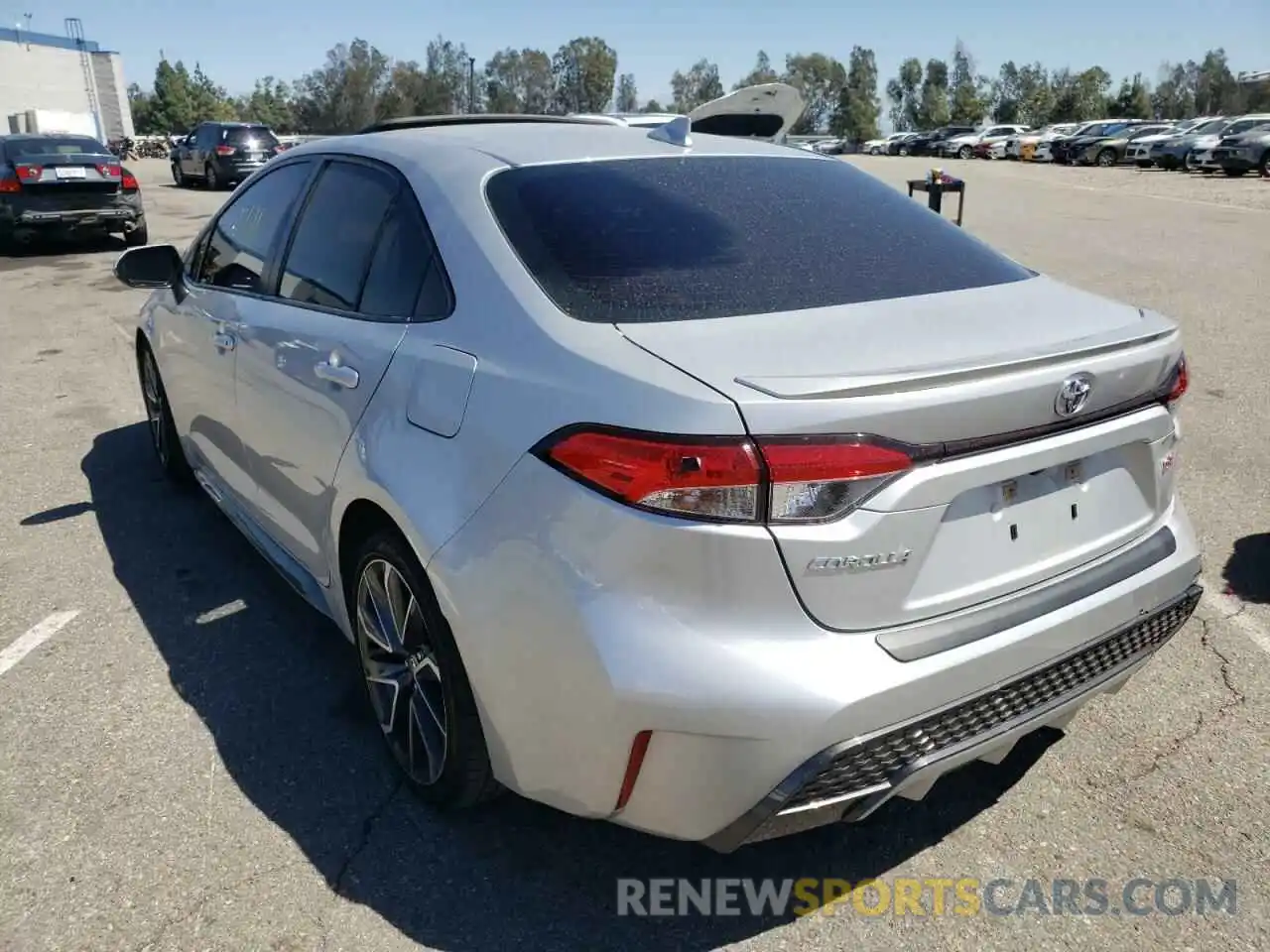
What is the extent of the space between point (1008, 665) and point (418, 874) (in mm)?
1473

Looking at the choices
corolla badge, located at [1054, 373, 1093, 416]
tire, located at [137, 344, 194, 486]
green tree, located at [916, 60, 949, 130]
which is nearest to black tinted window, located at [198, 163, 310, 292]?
tire, located at [137, 344, 194, 486]

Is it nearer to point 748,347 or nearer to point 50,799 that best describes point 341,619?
point 50,799

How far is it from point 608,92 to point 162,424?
13102 centimetres

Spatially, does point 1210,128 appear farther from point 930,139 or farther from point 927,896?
point 927,896

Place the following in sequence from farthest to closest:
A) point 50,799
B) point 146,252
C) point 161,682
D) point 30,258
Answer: point 30,258 < point 146,252 < point 161,682 < point 50,799

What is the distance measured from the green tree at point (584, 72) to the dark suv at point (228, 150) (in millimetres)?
102426

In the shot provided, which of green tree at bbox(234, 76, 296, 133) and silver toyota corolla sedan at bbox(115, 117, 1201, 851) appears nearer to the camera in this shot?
silver toyota corolla sedan at bbox(115, 117, 1201, 851)

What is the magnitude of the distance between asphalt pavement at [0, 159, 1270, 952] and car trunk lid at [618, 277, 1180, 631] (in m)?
0.29

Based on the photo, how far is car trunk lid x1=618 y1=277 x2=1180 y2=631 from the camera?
6.32 ft

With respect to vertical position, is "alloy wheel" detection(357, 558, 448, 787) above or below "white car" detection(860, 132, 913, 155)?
above

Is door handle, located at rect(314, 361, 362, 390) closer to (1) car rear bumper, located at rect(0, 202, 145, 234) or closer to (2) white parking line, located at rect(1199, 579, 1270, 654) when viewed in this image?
(2) white parking line, located at rect(1199, 579, 1270, 654)

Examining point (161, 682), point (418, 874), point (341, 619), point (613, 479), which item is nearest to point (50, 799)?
point (161, 682)

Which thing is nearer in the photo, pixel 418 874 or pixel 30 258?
pixel 418 874

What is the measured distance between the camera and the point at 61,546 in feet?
14.9
